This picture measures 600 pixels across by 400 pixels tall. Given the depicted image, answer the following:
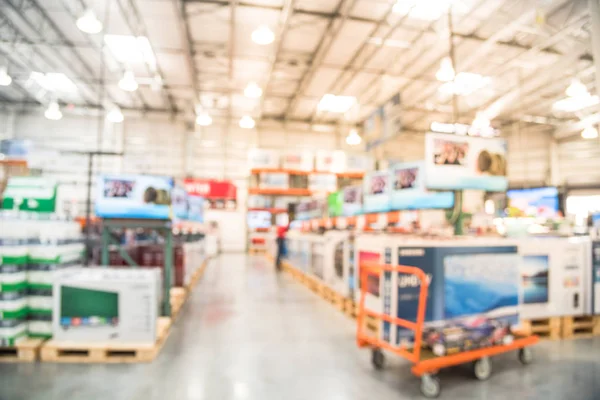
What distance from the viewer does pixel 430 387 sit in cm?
293

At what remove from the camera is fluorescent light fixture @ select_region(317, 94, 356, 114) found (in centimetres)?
1649

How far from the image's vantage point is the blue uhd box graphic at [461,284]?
3379 millimetres

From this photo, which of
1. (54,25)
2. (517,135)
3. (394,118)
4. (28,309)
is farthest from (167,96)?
(517,135)

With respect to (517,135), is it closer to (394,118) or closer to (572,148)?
(572,148)

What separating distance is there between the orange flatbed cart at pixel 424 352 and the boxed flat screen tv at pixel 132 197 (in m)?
2.73

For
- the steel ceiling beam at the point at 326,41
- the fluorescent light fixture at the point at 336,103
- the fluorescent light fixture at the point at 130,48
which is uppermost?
the steel ceiling beam at the point at 326,41

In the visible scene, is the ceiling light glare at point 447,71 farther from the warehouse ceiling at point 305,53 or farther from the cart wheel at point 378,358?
the cart wheel at point 378,358

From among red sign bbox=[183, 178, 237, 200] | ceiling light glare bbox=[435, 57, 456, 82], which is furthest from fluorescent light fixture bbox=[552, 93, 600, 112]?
red sign bbox=[183, 178, 237, 200]

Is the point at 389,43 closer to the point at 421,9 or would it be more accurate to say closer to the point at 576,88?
the point at 421,9

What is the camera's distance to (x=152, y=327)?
148 inches

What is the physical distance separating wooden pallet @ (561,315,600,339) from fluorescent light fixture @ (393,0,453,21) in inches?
288

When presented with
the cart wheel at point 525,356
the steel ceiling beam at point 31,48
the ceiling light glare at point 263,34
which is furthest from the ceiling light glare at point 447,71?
the steel ceiling beam at point 31,48

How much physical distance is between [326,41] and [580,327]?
10027 millimetres

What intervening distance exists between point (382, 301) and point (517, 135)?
20800 mm
